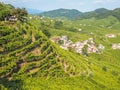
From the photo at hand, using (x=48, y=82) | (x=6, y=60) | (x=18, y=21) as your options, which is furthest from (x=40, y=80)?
(x=18, y=21)

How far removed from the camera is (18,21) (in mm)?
156625

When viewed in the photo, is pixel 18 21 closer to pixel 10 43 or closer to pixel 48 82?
Answer: pixel 10 43

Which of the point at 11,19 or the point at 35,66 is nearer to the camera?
the point at 35,66

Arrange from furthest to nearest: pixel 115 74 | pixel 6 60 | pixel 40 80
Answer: pixel 115 74, pixel 40 80, pixel 6 60

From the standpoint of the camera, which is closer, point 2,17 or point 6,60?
point 6,60

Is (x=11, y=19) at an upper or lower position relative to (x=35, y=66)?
upper

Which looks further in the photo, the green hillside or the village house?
the village house

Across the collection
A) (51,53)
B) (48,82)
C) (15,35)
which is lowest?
(48,82)

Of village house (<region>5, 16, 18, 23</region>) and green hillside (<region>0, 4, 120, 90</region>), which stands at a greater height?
village house (<region>5, 16, 18, 23</region>)

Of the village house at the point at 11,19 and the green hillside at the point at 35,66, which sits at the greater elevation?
the village house at the point at 11,19

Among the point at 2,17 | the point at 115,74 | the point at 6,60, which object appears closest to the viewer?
the point at 6,60

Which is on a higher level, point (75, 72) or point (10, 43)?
point (10, 43)

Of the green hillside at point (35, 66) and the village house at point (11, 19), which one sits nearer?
the green hillside at point (35, 66)

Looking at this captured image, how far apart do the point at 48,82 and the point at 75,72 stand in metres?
24.6
